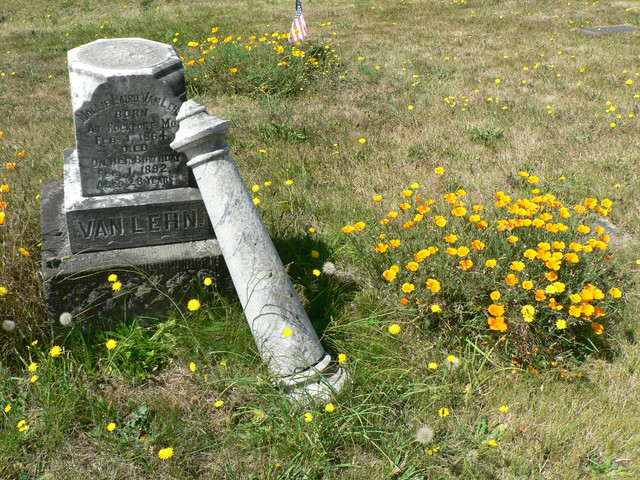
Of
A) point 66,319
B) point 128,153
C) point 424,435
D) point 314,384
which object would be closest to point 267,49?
point 128,153

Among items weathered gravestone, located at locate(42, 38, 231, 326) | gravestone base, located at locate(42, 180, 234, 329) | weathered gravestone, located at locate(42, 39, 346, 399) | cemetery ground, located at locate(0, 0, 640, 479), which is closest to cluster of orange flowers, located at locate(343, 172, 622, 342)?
cemetery ground, located at locate(0, 0, 640, 479)

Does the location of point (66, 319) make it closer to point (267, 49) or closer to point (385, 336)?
point (385, 336)

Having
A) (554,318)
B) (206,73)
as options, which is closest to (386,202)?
(554,318)

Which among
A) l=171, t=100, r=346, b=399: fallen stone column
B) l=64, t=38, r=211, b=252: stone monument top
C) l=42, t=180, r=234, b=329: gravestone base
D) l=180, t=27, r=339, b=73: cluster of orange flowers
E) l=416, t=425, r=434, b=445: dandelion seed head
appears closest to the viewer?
l=416, t=425, r=434, b=445: dandelion seed head

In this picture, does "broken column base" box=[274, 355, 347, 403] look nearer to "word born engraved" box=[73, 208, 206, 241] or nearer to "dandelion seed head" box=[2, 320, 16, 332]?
"word born engraved" box=[73, 208, 206, 241]

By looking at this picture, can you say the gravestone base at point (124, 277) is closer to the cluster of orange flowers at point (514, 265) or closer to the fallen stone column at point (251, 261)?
the fallen stone column at point (251, 261)

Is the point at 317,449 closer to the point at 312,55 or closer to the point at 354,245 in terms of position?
the point at 354,245

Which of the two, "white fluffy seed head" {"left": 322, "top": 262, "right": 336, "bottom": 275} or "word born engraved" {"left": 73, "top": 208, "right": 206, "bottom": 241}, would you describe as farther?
"white fluffy seed head" {"left": 322, "top": 262, "right": 336, "bottom": 275}

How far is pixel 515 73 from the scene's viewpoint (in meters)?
7.71

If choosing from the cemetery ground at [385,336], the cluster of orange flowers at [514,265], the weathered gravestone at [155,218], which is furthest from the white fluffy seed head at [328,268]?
the weathered gravestone at [155,218]

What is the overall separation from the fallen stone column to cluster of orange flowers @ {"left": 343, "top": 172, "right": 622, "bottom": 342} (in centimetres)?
62

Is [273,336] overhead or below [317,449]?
overhead

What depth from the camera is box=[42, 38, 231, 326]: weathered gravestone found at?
9.05 feet

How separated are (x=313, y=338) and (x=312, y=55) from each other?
20.2 feet
